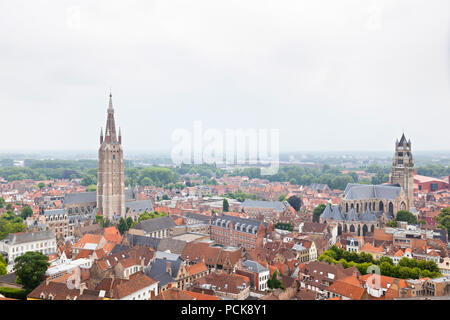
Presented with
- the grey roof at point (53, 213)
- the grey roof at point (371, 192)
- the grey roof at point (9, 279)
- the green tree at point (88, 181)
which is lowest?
the green tree at point (88, 181)

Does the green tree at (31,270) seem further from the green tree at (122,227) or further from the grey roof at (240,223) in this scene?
the grey roof at (240,223)

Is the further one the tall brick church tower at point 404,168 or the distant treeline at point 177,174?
the distant treeline at point 177,174

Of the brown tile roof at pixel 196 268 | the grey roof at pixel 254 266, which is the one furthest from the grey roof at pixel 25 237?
the grey roof at pixel 254 266

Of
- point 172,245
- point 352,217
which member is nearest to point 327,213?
point 352,217

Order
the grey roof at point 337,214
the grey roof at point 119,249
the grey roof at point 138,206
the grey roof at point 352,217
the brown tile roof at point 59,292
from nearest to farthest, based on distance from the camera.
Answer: the brown tile roof at point 59,292, the grey roof at point 119,249, the grey roof at point 352,217, the grey roof at point 337,214, the grey roof at point 138,206

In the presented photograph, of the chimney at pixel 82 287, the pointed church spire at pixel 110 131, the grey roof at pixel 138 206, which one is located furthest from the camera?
the grey roof at pixel 138 206

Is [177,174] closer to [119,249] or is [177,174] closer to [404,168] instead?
[404,168]
